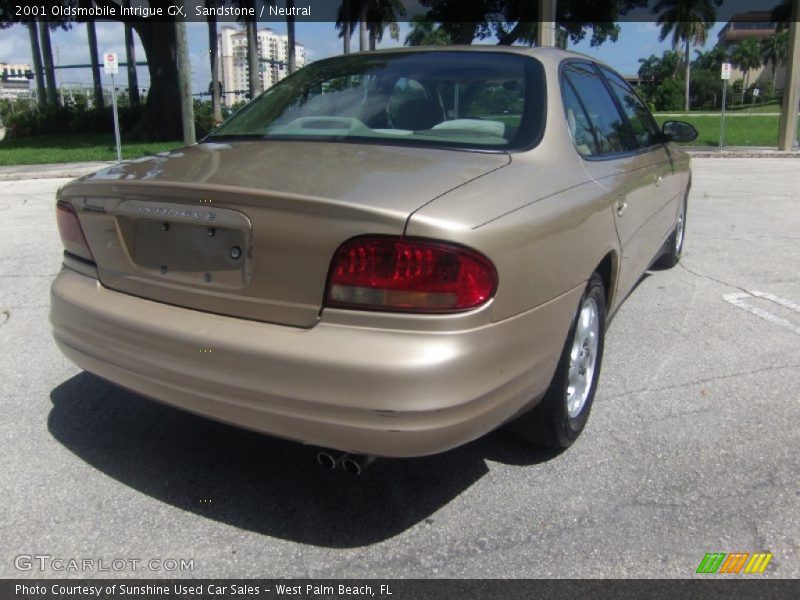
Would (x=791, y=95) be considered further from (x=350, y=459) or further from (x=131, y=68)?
(x=131, y=68)

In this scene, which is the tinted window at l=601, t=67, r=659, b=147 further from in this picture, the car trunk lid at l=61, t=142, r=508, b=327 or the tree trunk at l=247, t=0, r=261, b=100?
the tree trunk at l=247, t=0, r=261, b=100

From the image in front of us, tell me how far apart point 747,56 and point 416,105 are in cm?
12729

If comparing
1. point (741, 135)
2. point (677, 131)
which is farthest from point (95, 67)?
point (677, 131)

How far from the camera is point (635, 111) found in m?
4.50

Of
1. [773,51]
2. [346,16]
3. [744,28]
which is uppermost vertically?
[744,28]

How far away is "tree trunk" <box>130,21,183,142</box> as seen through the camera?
82.2ft

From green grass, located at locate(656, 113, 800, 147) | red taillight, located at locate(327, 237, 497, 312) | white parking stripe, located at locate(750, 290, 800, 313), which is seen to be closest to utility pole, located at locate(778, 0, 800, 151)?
green grass, located at locate(656, 113, 800, 147)

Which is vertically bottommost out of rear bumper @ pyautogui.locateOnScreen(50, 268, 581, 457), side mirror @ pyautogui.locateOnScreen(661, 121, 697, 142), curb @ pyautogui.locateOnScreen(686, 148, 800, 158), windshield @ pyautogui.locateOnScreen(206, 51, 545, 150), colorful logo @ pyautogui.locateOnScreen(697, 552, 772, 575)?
curb @ pyautogui.locateOnScreen(686, 148, 800, 158)

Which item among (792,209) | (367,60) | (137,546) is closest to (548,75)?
(367,60)

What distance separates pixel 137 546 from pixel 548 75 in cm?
243

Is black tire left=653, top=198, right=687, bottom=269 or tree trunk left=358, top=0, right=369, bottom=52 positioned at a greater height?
tree trunk left=358, top=0, right=369, bottom=52

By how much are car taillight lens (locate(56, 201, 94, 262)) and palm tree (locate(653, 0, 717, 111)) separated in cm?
8067

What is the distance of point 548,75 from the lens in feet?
10.3

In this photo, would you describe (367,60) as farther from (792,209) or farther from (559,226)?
(792,209)
